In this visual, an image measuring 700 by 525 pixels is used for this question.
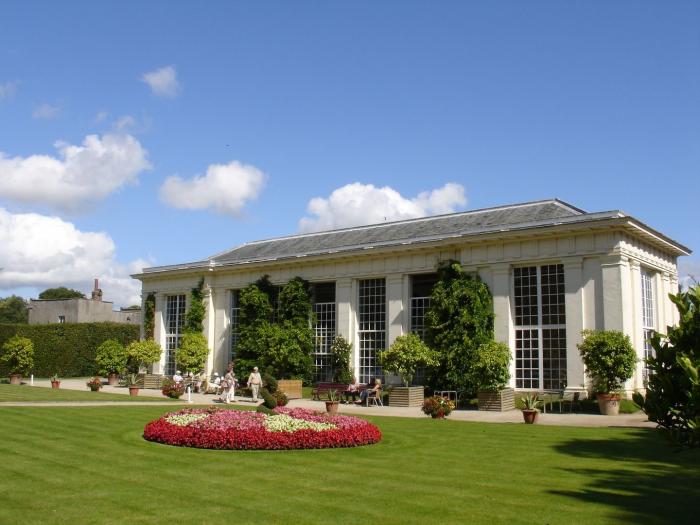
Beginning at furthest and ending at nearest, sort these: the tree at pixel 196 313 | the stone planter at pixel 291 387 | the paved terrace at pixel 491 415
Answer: the tree at pixel 196 313, the stone planter at pixel 291 387, the paved terrace at pixel 491 415

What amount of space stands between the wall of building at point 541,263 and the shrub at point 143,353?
9009 millimetres

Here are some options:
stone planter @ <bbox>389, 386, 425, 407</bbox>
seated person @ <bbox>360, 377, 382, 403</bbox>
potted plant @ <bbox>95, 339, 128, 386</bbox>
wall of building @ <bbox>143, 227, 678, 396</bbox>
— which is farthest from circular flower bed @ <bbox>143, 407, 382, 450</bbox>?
potted plant @ <bbox>95, 339, 128, 386</bbox>

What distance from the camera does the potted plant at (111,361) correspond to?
36625mm

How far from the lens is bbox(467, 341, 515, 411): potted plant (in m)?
22.7

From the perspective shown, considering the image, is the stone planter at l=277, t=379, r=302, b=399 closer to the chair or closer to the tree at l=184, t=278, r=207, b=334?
the chair

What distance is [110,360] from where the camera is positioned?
3675 cm

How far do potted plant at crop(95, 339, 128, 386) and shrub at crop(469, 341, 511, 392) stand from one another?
21992 millimetres

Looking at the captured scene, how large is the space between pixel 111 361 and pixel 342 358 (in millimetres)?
14813

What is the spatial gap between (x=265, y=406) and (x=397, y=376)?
13.1 meters

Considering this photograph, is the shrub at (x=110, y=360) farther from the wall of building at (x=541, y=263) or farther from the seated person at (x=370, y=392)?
the seated person at (x=370, y=392)

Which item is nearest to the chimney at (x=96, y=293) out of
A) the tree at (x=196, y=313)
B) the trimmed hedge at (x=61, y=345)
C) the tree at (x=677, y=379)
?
the trimmed hedge at (x=61, y=345)

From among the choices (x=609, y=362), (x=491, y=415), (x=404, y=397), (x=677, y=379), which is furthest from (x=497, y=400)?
(x=677, y=379)

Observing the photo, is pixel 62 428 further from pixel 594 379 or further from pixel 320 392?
pixel 594 379

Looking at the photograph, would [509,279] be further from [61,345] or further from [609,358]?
[61,345]
